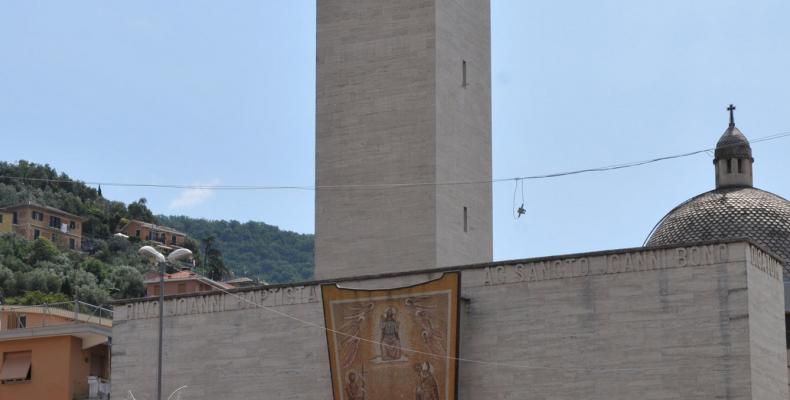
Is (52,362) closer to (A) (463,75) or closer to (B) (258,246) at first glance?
(A) (463,75)

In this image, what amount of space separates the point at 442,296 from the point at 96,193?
386 ft

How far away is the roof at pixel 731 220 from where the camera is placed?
46531 millimetres

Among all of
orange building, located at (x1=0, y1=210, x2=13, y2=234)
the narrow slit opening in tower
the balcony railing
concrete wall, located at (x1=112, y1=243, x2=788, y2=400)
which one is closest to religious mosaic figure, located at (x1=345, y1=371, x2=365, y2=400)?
concrete wall, located at (x1=112, y1=243, x2=788, y2=400)

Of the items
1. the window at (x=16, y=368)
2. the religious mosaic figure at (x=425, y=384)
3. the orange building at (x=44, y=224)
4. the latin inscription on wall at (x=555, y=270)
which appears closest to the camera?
the latin inscription on wall at (x=555, y=270)

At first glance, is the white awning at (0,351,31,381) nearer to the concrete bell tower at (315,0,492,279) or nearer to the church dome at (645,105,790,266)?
the concrete bell tower at (315,0,492,279)

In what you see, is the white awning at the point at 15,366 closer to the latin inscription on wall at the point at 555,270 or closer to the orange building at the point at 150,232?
the latin inscription on wall at the point at 555,270

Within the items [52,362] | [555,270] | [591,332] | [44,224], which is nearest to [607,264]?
[555,270]

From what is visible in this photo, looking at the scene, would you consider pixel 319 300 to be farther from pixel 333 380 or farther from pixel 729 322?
pixel 729 322

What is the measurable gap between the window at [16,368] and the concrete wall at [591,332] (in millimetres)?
7548

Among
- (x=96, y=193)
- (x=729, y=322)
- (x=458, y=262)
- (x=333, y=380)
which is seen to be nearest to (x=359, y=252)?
(x=458, y=262)

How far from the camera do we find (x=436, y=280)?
3503 cm

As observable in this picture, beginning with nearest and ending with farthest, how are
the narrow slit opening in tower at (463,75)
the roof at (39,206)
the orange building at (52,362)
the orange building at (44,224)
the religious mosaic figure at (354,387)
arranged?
1. the religious mosaic figure at (354,387)
2. the narrow slit opening in tower at (463,75)
3. the orange building at (52,362)
4. the orange building at (44,224)
5. the roof at (39,206)

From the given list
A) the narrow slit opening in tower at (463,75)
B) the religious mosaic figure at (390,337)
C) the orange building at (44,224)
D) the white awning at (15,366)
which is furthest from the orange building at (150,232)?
the religious mosaic figure at (390,337)

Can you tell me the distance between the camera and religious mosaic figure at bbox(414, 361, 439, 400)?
114 feet
